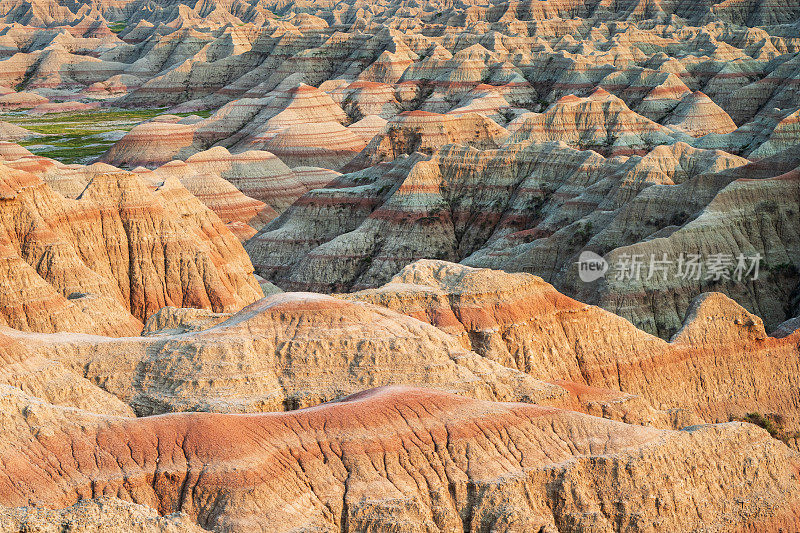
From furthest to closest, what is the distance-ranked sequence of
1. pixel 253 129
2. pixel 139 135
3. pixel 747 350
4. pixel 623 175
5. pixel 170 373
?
pixel 253 129
pixel 139 135
pixel 623 175
pixel 747 350
pixel 170 373

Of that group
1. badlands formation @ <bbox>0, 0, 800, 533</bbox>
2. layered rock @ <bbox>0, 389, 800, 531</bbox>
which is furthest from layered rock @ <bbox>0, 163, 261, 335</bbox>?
layered rock @ <bbox>0, 389, 800, 531</bbox>

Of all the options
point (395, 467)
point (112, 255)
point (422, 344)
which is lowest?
point (112, 255)

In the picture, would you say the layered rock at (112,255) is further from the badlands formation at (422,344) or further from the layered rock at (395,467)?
the layered rock at (395,467)

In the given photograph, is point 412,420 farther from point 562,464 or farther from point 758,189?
point 758,189

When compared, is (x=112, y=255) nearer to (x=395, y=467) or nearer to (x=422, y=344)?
(x=422, y=344)

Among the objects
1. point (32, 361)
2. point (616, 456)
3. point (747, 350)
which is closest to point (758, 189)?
point (747, 350)

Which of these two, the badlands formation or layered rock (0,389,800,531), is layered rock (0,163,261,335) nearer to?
the badlands formation

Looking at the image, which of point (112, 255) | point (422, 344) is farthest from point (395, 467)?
point (112, 255)

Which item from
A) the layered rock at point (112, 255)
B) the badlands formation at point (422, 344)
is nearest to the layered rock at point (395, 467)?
the badlands formation at point (422, 344)

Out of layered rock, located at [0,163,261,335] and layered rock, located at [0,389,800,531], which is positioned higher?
layered rock, located at [0,389,800,531]
